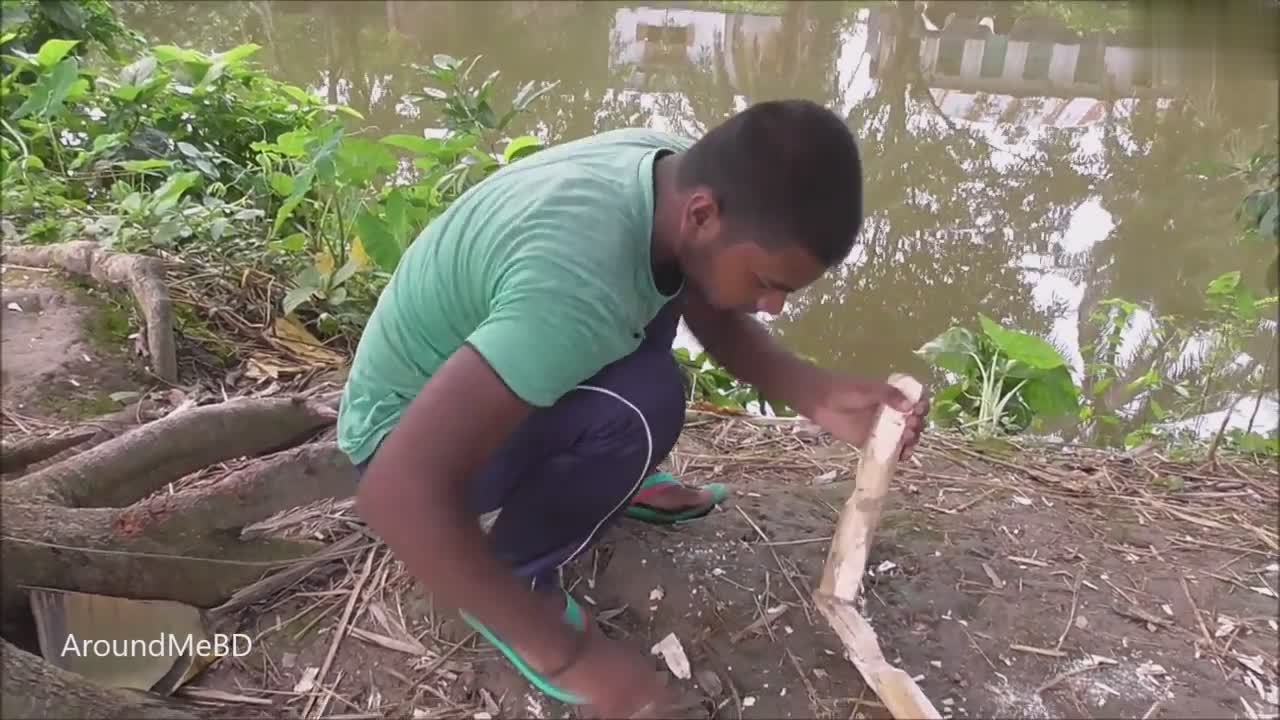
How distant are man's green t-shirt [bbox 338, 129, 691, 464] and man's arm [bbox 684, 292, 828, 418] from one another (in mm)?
314

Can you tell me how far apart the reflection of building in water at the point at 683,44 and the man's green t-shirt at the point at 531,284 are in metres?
4.01

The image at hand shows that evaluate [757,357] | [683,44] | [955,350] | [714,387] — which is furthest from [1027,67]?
[757,357]

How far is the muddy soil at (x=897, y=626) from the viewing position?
132 centimetres

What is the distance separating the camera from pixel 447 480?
3.04 feet

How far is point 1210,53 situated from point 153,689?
2.75 m

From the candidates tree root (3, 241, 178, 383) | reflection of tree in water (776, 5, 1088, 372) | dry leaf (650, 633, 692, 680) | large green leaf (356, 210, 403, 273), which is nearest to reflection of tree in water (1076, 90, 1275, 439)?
reflection of tree in water (776, 5, 1088, 372)

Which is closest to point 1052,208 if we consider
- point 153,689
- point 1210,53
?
point 1210,53

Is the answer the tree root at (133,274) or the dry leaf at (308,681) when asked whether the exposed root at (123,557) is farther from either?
the tree root at (133,274)

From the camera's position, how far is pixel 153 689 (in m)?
1.31

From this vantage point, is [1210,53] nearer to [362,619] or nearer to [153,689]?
[362,619]

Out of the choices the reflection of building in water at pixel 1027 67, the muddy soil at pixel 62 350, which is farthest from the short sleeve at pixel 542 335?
the reflection of building in water at pixel 1027 67

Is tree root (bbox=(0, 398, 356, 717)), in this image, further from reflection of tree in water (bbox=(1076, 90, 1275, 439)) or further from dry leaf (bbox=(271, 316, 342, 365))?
reflection of tree in water (bbox=(1076, 90, 1275, 439))

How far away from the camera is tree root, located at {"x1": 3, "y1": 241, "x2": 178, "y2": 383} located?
1.90 metres

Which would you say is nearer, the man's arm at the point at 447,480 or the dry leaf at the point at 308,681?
the man's arm at the point at 447,480
